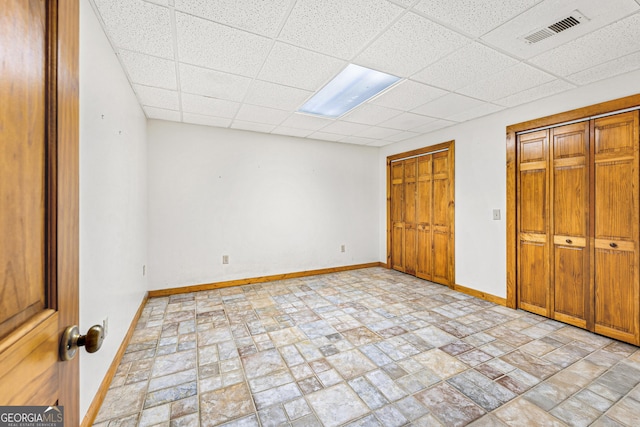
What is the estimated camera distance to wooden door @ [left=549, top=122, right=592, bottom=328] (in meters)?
2.88

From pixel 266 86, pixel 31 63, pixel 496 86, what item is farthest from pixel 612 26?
pixel 31 63

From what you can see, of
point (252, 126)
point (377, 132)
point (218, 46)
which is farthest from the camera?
point (377, 132)

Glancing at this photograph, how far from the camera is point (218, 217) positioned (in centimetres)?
432

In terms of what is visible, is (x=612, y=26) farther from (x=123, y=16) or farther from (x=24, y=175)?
(x=123, y=16)

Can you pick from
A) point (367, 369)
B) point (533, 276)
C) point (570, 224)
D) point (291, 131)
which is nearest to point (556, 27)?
point (570, 224)

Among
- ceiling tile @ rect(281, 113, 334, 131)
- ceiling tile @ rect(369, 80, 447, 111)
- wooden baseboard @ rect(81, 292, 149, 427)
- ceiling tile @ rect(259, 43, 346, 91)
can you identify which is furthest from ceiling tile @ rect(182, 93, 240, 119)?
wooden baseboard @ rect(81, 292, 149, 427)

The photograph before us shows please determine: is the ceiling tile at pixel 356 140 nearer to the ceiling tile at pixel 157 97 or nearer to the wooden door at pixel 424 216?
the wooden door at pixel 424 216

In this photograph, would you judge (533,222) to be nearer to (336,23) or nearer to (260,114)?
(336,23)

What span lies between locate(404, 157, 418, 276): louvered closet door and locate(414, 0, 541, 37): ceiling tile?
123 inches

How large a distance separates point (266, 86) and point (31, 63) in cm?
255

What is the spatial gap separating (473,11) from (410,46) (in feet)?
1.54

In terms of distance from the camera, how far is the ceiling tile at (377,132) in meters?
4.41

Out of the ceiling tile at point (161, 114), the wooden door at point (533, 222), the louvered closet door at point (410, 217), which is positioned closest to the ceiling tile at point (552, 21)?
the wooden door at point (533, 222)

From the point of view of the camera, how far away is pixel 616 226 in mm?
2676
